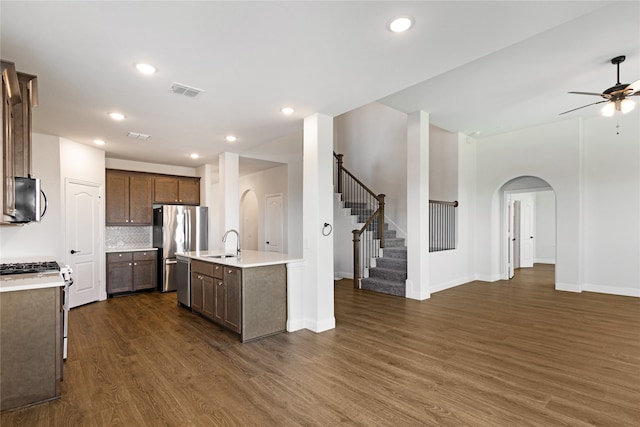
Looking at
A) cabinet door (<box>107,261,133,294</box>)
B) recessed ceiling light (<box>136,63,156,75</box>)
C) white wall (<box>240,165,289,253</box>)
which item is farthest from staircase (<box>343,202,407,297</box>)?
recessed ceiling light (<box>136,63,156,75</box>)

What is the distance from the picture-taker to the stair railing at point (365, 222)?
641cm

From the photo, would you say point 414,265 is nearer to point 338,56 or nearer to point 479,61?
point 479,61

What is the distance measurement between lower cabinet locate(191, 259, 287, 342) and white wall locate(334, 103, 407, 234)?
14.7ft

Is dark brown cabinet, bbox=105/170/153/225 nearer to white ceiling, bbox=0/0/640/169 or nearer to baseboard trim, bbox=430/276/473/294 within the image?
white ceiling, bbox=0/0/640/169

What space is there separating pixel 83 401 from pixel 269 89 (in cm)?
308

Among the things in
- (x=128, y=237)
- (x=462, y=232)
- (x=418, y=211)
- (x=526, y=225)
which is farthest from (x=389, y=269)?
(x=526, y=225)

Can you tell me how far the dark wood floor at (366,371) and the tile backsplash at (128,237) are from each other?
210cm

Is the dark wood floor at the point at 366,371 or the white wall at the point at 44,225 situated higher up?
the white wall at the point at 44,225

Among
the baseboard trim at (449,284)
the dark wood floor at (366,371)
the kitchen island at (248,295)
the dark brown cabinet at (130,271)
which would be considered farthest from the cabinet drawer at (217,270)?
the baseboard trim at (449,284)

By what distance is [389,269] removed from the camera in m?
6.26

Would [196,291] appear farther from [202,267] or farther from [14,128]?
[14,128]

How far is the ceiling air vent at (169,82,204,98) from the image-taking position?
312cm

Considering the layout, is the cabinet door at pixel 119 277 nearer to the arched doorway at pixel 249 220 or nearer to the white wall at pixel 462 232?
the arched doorway at pixel 249 220

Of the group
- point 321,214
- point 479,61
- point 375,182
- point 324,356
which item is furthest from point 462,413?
point 375,182
